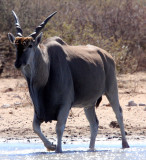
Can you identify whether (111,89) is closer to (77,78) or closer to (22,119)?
(77,78)

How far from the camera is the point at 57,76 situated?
631 centimetres

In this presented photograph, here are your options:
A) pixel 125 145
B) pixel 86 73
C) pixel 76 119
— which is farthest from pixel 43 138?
pixel 76 119

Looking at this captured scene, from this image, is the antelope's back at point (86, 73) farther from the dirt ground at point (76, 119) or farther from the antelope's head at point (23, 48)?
the dirt ground at point (76, 119)

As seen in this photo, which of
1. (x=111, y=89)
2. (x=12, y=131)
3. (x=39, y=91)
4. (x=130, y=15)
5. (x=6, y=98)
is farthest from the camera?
(x=130, y=15)

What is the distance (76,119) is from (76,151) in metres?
2.31

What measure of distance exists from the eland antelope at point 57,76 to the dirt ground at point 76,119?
894 millimetres

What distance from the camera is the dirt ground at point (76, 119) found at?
800cm

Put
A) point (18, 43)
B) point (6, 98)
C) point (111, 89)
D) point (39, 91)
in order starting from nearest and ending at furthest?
1. point (18, 43)
2. point (39, 91)
3. point (111, 89)
4. point (6, 98)

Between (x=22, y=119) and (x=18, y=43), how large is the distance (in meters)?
3.15

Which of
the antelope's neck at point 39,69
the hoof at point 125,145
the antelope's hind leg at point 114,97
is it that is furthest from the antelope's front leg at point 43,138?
the antelope's hind leg at point 114,97

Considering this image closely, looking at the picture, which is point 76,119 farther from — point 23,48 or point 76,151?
point 23,48

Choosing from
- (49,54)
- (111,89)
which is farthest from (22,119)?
(49,54)

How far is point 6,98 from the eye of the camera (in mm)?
10602

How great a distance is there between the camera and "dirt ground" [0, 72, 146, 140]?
26.2 feet
